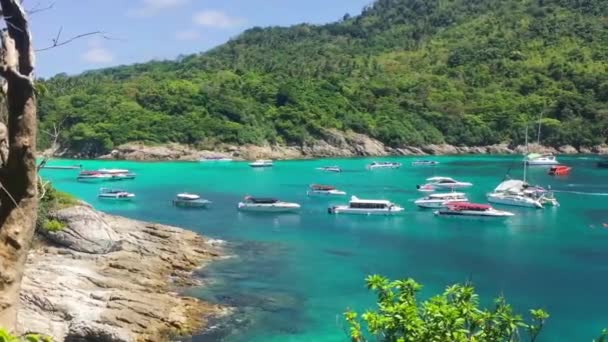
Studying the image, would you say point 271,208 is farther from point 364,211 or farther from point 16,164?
point 16,164

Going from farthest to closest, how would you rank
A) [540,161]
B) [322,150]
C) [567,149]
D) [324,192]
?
1. [567,149]
2. [322,150]
3. [540,161]
4. [324,192]

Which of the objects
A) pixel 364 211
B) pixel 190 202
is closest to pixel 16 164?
pixel 364 211

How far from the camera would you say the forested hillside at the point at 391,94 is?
116 meters

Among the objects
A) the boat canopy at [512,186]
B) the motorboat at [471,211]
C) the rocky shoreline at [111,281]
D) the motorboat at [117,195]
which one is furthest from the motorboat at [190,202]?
the boat canopy at [512,186]

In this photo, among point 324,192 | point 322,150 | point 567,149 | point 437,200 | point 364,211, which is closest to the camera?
point 364,211

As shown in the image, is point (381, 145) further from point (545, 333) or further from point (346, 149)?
point (545, 333)

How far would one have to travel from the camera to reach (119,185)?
7719cm

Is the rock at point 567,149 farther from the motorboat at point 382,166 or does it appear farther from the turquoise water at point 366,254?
the turquoise water at point 366,254

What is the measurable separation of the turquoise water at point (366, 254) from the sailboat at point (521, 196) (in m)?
1.55

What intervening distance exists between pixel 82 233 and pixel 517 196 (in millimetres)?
41620

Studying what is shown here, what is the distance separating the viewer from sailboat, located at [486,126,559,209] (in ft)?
195

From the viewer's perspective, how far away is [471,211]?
53.1m

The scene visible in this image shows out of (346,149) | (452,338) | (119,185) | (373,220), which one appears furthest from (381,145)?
(452,338)

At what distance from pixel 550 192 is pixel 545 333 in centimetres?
4248
